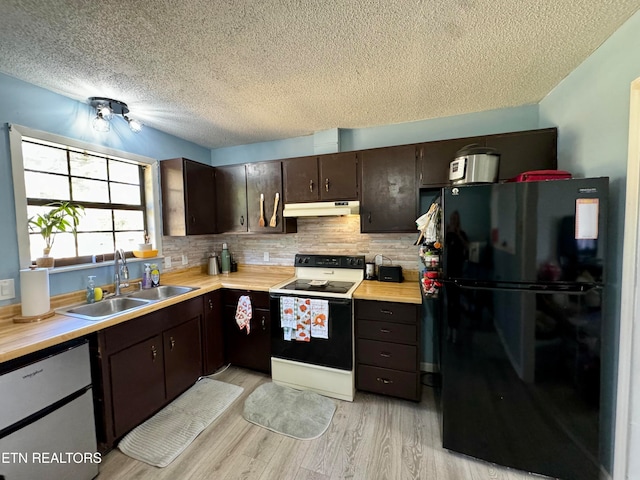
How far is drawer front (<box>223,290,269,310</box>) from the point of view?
2.42m

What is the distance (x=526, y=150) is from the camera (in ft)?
6.43

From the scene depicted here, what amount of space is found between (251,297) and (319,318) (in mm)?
723

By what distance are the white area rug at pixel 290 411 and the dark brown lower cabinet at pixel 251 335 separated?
28cm

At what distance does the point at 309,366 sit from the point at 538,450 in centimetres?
156

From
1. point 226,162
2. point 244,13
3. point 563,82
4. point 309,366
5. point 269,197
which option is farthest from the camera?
point 226,162

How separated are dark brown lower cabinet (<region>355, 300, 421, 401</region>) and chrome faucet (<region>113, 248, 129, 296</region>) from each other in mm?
2028

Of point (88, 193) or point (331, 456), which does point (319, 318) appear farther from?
point (88, 193)

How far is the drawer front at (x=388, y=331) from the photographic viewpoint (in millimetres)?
2012

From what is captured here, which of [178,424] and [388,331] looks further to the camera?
[388,331]

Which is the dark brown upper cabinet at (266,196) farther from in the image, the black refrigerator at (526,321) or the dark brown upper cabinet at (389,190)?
the black refrigerator at (526,321)

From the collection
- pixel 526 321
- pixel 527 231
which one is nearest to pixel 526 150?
pixel 527 231

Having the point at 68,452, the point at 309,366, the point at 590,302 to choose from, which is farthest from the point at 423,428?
the point at 68,452

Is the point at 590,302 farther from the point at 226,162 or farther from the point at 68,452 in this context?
the point at 226,162

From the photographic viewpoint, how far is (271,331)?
2.37 meters
